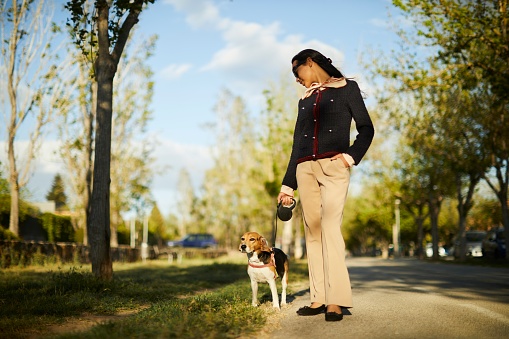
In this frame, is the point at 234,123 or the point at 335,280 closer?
the point at 335,280

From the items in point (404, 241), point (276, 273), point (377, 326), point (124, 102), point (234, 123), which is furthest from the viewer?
point (404, 241)

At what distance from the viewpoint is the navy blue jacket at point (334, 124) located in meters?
5.54

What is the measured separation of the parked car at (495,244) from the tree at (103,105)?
932 inches

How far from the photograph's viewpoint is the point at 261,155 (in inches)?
1388

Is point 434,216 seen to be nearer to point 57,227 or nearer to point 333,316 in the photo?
point 57,227

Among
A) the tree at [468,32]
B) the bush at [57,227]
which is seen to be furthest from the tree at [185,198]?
the tree at [468,32]

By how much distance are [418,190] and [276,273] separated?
35.7 metres

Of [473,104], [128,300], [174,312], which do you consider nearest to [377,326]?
[174,312]

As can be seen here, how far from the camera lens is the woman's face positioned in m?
5.90

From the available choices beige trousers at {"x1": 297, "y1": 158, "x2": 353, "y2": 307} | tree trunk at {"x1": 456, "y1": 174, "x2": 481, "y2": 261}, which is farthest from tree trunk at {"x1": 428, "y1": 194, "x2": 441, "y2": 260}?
beige trousers at {"x1": 297, "y1": 158, "x2": 353, "y2": 307}

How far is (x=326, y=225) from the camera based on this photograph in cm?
550

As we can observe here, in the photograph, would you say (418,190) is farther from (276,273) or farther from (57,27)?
(276,273)

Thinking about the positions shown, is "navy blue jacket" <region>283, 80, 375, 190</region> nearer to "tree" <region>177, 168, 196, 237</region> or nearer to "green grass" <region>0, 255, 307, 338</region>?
"green grass" <region>0, 255, 307, 338</region>

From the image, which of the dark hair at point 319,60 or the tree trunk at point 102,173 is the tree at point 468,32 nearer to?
the tree trunk at point 102,173
